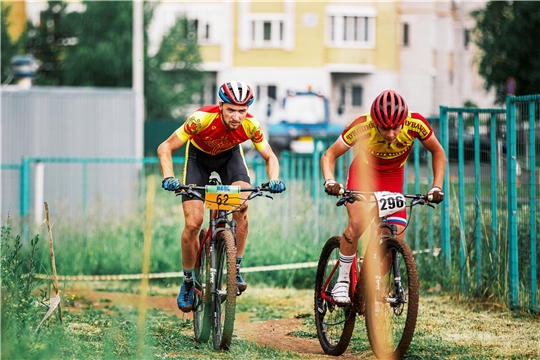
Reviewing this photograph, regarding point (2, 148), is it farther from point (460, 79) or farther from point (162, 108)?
point (460, 79)

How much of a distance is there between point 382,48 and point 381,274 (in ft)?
171

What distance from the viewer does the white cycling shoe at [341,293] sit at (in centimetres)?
747

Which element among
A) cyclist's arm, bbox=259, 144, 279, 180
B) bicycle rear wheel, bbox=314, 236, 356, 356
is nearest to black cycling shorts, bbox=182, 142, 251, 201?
cyclist's arm, bbox=259, 144, 279, 180

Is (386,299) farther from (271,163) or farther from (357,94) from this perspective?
(357,94)

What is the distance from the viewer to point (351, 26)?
58.2m

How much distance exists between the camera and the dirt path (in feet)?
26.7

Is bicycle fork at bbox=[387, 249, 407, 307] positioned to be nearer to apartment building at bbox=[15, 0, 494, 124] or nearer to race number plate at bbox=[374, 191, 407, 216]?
race number plate at bbox=[374, 191, 407, 216]

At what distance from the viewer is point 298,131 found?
3753 centimetres

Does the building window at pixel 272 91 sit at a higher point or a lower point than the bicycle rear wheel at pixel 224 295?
higher

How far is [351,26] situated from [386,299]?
171 feet

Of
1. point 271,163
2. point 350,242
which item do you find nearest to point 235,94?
point 271,163

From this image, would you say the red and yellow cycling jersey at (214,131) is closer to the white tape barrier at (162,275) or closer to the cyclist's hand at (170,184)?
the cyclist's hand at (170,184)

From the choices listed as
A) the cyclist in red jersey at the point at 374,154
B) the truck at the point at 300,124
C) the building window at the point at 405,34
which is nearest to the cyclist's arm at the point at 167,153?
the cyclist in red jersey at the point at 374,154

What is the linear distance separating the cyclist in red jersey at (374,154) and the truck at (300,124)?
26.9 meters
